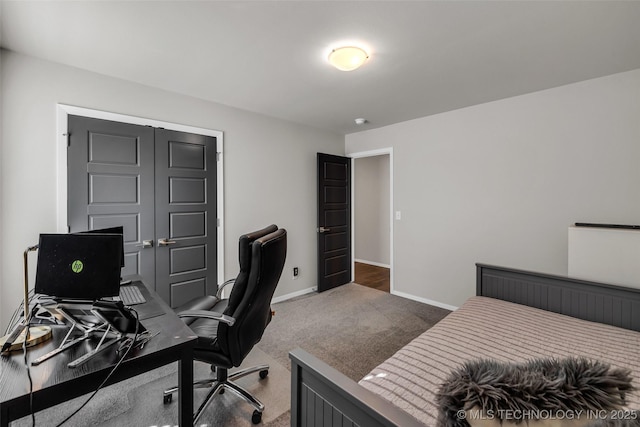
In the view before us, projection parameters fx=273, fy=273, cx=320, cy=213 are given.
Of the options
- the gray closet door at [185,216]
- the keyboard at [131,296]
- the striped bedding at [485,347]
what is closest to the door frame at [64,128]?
the gray closet door at [185,216]

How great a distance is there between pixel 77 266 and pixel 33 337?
320 millimetres

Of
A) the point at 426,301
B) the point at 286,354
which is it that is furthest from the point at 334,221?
the point at 286,354

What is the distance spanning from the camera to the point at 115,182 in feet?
8.34

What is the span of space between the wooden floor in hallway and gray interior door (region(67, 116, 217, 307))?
254 centimetres

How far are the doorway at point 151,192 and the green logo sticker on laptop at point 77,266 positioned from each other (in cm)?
100

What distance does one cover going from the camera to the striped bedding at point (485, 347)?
1.15 meters

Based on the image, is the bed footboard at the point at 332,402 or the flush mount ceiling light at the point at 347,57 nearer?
the bed footboard at the point at 332,402

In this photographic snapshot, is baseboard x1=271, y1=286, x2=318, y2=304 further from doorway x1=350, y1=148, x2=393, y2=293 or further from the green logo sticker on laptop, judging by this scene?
the green logo sticker on laptop

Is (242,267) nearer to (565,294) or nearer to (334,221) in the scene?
(565,294)

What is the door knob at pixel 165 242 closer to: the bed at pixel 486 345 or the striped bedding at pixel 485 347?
the bed at pixel 486 345

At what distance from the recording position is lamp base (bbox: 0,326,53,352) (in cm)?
110

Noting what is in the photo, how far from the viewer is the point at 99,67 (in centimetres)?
234

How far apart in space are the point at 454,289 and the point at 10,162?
4480 mm

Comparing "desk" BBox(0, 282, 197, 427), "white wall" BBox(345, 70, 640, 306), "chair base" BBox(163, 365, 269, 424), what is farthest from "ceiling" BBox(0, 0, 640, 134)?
"chair base" BBox(163, 365, 269, 424)
